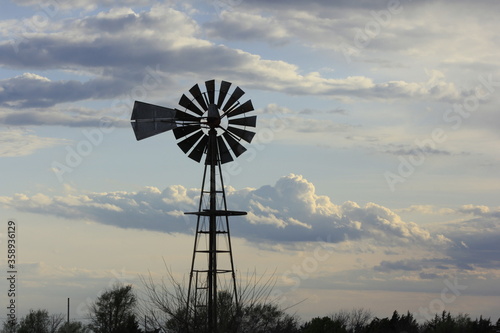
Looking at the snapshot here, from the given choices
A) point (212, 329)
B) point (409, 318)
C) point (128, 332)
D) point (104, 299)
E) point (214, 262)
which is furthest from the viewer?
point (104, 299)

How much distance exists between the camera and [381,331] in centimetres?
6831

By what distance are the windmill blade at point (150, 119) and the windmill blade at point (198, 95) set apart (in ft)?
4.10

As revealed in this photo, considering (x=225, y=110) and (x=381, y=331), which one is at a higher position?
(x=225, y=110)

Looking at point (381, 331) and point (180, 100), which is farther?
point (381, 331)

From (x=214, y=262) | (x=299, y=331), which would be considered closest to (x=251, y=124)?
(x=214, y=262)

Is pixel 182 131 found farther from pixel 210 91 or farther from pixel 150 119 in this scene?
pixel 210 91

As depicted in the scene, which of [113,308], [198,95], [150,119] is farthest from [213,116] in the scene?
[113,308]

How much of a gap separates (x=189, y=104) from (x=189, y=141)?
1.76 m

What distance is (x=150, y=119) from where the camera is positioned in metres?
36.8

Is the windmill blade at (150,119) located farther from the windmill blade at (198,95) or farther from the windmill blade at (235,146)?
the windmill blade at (235,146)

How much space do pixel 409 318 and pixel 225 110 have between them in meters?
44.5

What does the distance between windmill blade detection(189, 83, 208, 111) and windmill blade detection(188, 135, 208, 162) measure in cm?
148

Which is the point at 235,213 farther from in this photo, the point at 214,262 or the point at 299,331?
the point at 299,331

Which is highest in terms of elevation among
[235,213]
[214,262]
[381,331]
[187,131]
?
[187,131]
